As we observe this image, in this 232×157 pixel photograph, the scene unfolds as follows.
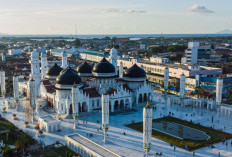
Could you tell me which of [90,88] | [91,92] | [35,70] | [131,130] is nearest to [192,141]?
[131,130]

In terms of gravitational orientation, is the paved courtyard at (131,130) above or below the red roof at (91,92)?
below

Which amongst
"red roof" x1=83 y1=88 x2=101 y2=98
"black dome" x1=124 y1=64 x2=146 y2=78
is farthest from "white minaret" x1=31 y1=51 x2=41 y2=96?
"black dome" x1=124 y1=64 x2=146 y2=78

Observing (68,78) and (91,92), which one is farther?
(91,92)

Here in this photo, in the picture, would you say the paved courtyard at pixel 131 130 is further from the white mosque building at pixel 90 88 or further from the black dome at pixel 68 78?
the black dome at pixel 68 78

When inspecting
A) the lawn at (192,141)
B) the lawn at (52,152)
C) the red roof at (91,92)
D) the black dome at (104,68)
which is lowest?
the lawn at (52,152)

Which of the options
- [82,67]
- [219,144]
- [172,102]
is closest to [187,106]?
[172,102]

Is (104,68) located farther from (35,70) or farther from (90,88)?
(35,70)

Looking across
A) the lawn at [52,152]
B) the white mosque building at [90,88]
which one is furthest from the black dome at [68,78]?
the lawn at [52,152]
